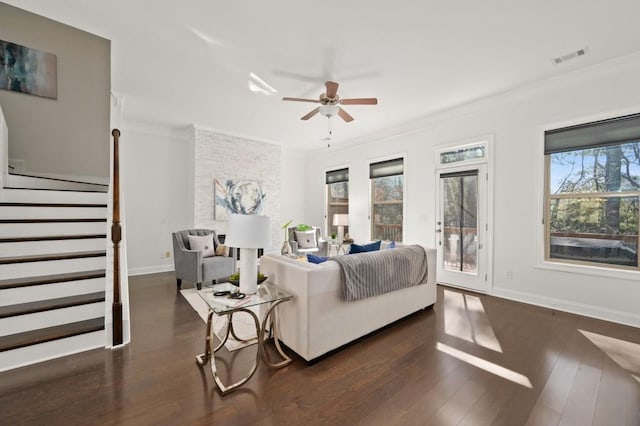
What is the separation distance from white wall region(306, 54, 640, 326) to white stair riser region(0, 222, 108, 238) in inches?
185

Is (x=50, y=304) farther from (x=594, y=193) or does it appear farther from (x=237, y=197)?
(x=594, y=193)

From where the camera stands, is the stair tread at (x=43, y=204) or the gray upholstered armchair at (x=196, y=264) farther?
the gray upholstered armchair at (x=196, y=264)

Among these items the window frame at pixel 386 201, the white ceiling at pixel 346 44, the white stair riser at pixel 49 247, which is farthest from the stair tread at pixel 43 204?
the window frame at pixel 386 201

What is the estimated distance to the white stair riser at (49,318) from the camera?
7.12 ft

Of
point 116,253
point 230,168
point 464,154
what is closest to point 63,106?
point 116,253

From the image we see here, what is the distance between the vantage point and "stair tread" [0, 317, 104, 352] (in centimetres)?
211

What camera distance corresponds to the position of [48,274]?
8.30 feet

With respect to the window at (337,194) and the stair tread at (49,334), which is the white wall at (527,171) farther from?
the stair tread at (49,334)

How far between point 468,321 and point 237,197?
4744 mm

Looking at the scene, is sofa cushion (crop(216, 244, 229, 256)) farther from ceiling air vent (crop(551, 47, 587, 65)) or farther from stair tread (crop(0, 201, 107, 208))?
ceiling air vent (crop(551, 47, 587, 65))

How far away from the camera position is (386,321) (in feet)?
9.30

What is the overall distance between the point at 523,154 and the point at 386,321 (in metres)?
3.00

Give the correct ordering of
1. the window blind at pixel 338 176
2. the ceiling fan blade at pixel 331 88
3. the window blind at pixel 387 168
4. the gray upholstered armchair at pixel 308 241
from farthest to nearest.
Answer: the window blind at pixel 338 176
the gray upholstered armchair at pixel 308 241
the window blind at pixel 387 168
the ceiling fan blade at pixel 331 88

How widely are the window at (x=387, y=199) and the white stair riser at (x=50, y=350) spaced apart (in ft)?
15.5
